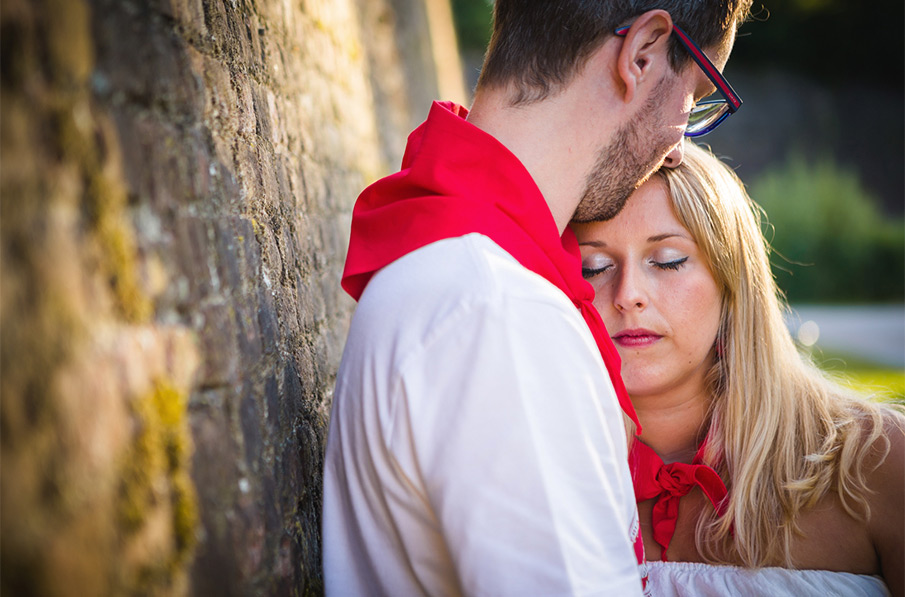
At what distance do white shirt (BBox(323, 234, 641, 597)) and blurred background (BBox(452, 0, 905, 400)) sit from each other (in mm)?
12775

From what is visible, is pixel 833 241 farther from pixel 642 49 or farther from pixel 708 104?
pixel 642 49

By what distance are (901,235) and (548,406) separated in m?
15.8

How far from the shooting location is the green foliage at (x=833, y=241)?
13531 millimetres

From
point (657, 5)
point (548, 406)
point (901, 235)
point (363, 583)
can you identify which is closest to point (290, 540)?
point (363, 583)

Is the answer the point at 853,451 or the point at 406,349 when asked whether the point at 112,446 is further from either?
the point at 853,451

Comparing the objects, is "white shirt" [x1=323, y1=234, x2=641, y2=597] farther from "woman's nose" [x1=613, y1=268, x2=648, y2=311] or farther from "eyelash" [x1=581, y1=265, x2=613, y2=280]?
"eyelash" [x1=581, y1=265, x2=613, y2=280]

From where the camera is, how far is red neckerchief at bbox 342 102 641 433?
1466 millimetres

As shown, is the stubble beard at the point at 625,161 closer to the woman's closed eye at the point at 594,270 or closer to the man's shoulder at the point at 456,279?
the woman's closed eye at the point at 594,270

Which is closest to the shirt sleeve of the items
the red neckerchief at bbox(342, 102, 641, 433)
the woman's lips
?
the red neckerchief at bbox(342, 102, 641, 433)

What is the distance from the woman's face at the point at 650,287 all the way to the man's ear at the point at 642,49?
24.5 inches

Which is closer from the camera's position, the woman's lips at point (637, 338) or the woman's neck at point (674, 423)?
the woman's lips at point (637, 338)

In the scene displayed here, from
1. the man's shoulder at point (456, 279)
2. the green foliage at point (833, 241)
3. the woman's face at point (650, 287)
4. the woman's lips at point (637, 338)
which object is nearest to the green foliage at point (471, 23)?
the green foliage at point (833, 241)

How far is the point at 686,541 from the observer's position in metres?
2.33

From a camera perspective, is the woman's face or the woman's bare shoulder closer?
the woman's bare shoulder
